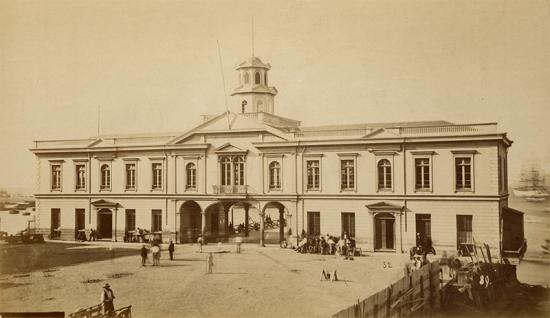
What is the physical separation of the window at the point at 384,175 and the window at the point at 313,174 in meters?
2.73

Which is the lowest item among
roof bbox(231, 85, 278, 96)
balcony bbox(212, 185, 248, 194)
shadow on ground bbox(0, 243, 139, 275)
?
shadow on ground bbox(0, 243, 139, 275)

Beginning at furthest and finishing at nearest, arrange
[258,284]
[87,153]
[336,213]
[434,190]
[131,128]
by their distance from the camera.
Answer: [87,153] < [336,213] < [434,190] < [131,128] < [258,284]

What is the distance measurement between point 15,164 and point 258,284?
28.6 ft

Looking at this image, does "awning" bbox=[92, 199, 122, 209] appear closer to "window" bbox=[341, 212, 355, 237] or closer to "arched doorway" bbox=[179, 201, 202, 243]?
"arched doorway" bbox=[179, 201, 202, 243]

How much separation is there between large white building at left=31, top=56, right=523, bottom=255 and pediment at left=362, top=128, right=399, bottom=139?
0.04 meters

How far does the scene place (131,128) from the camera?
69.6 feet

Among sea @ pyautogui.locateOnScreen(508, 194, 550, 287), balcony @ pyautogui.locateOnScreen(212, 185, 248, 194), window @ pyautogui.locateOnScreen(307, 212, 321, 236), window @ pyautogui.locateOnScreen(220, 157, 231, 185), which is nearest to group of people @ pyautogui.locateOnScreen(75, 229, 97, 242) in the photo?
balcony @ pyautogui.locateOnScreen(212, 185, 248, 194)

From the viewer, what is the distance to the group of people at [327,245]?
2234 cm

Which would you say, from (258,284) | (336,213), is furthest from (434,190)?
(258,284)

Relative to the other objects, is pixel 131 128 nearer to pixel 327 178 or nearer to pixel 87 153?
pixel 87 153

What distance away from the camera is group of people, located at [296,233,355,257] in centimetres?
2234

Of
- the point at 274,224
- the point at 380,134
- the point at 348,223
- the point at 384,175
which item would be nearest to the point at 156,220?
the point at 348,223

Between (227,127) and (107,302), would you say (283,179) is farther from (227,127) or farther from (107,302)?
(107,302)

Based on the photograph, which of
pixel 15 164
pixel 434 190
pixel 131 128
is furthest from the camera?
pixel 434 190
